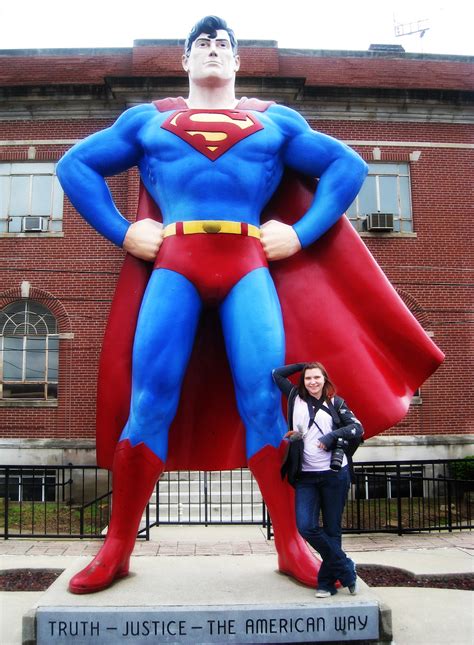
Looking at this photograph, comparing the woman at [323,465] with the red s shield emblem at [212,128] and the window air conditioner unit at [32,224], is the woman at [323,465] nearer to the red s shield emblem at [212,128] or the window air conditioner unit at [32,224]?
the red s shield emblem at [212,128]

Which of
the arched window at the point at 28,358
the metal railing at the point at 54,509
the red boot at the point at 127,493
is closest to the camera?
the red boot at the point at 127,493

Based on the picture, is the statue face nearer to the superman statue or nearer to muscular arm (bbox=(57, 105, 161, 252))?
the superman statue

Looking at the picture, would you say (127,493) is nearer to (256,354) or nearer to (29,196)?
(256,354)

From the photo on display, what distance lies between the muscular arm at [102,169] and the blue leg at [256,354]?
776mm

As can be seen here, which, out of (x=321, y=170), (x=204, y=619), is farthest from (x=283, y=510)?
(x=321, y=170)

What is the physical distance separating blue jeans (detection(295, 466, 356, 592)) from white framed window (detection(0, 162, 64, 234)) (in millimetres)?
11498

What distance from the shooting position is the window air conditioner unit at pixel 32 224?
13172 mm

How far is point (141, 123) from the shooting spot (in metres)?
3.95

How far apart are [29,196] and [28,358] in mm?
3646

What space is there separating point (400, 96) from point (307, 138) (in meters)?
10.6

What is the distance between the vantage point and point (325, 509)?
3.12 meters

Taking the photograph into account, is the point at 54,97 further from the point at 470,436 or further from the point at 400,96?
the point at 470,436

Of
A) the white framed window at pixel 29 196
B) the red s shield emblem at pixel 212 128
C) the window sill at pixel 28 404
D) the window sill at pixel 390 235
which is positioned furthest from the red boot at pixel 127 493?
the white framed window at pixel 29 196

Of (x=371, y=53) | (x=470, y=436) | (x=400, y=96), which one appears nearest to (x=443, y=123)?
(x=400, y=96)
